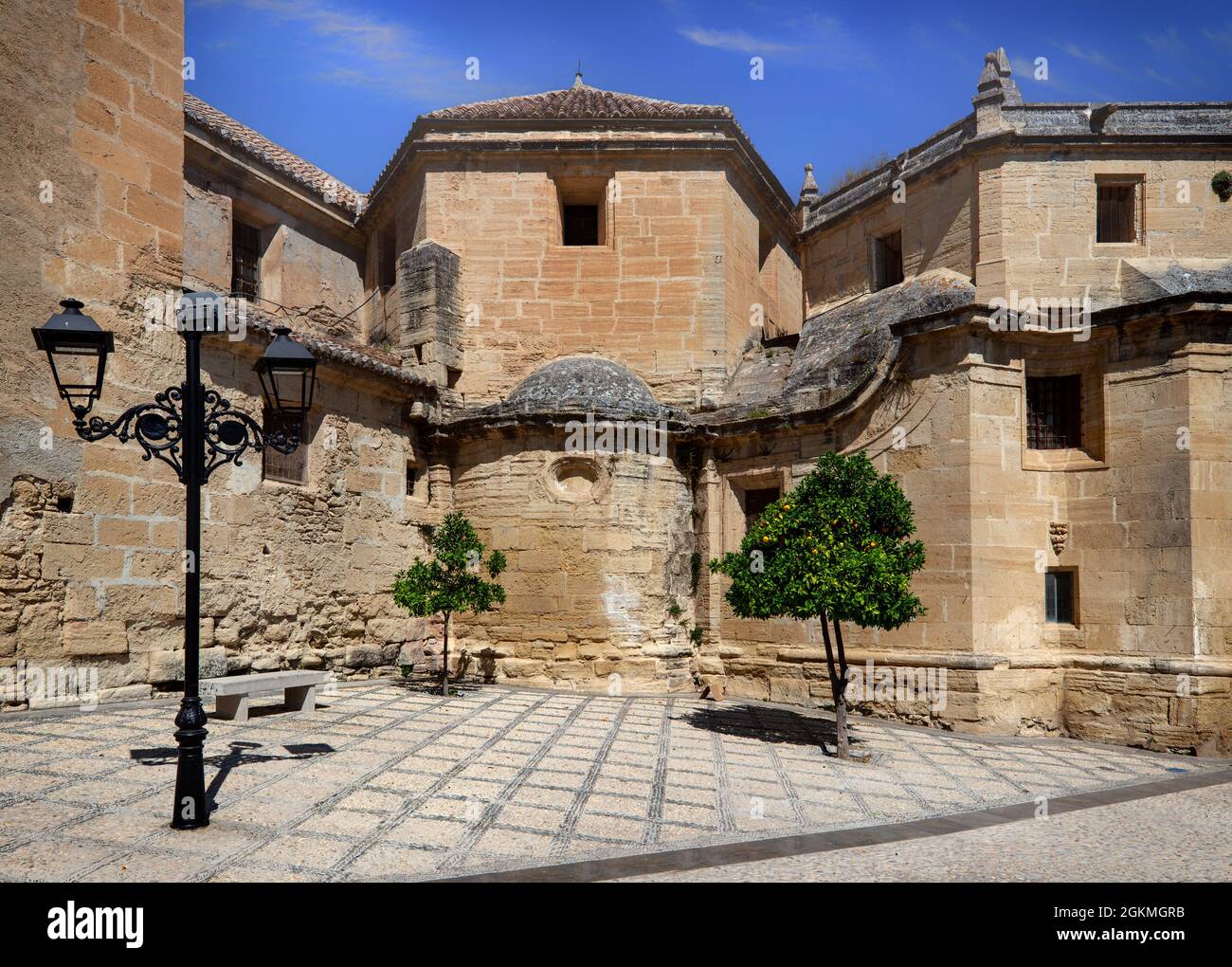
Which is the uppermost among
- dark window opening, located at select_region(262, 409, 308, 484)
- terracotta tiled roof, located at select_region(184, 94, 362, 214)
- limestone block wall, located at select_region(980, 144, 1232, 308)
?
terracotta tiled roof, located at select_region(184, 94, 362, 214)

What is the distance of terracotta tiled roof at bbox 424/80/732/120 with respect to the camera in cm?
1575

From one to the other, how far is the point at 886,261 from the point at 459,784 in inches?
486

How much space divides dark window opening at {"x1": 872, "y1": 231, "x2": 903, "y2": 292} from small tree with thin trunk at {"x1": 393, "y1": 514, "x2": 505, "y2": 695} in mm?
8333

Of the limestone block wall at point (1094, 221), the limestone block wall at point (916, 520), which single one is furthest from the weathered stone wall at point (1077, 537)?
the limestone block wall at point (1094, 221)

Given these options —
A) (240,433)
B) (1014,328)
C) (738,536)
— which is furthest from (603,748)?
(1014,328)

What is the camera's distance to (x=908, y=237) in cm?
1457

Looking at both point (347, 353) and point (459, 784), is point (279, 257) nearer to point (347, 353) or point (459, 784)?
point (347, 353)

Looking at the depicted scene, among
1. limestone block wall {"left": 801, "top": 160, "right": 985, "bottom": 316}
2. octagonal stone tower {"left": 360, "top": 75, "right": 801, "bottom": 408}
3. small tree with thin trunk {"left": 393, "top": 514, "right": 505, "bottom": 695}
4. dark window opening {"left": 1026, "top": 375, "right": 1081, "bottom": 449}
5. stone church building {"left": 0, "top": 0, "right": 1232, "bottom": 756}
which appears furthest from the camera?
octagonal stone tower {"left": 360, "top": 75, "right": 801, "bottom": 408}

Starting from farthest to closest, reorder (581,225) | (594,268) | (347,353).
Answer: (581,225)
(594,268)
(347,353)

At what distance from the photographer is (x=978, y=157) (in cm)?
1315

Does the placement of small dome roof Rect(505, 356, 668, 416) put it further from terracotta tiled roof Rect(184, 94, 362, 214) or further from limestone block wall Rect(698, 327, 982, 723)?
terracotta tiled roof Rect(184, 94, 362, 214)

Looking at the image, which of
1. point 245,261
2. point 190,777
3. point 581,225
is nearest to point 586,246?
point 581,225

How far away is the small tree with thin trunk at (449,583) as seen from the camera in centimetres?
1207

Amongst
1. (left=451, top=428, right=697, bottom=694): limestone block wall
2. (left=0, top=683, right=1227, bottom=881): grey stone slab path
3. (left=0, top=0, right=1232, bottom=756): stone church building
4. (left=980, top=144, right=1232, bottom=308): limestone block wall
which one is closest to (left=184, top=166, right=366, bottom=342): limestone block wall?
(left=0, top=0, right=1232, bottom=756): stone church building
